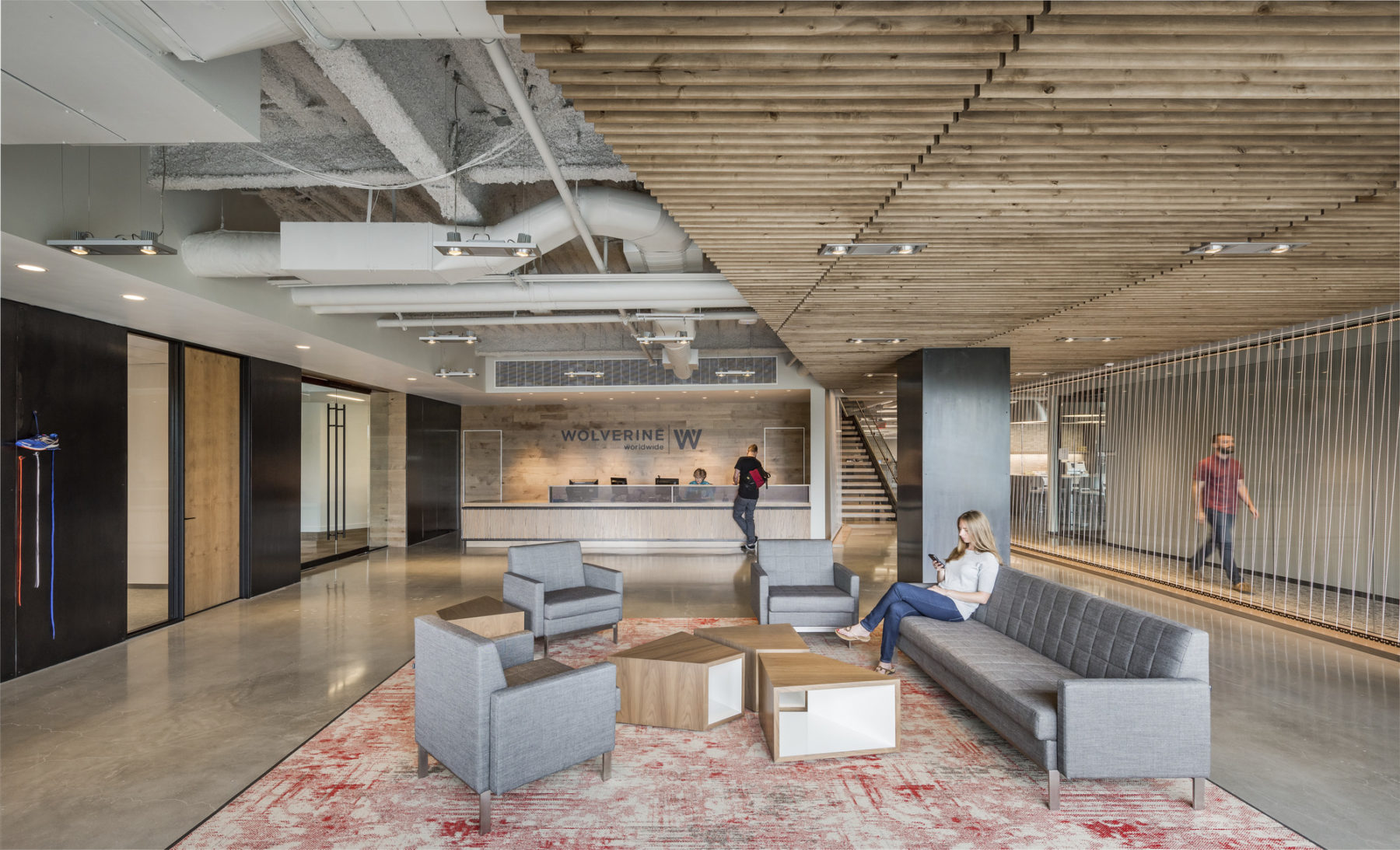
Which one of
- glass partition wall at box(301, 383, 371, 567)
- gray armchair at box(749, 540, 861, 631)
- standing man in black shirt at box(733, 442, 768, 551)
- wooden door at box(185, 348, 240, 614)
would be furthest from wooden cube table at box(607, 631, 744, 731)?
glass partition wall at box(301, 383, 371, 567)

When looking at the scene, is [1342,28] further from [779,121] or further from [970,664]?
[970,664]

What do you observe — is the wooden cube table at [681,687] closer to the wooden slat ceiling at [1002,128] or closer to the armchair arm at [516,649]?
the armchair arm at [516,649]

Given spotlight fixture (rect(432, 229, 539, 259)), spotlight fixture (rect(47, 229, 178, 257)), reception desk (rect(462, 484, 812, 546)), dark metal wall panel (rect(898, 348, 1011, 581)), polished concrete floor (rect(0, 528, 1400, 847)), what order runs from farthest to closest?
reception desk (rect(462, 484, 812, 546))
dark metal wall panel (rect(898, 348, 1011, 581))
spotlight fixture (rect(432, 229, 539, 259))
spotlight fixture (rect(47, 229, 178, 257))
polished concrete floor (rect(0, 528, 1400, 847))

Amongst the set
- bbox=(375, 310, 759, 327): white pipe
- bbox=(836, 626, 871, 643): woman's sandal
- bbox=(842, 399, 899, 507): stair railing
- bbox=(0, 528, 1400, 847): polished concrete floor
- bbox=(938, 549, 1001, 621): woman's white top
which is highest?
bbox=(375, 310, 759, 327): white pipe

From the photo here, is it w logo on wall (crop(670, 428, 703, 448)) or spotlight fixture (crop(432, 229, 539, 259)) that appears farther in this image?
w logo on wall (crop(670, 428, 703, 448))

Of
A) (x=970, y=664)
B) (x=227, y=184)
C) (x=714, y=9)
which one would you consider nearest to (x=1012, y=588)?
(x=970, y=664)

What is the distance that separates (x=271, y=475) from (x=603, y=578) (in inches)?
198

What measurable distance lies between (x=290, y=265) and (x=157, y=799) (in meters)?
3.30

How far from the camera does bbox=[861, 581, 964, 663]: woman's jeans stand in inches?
197

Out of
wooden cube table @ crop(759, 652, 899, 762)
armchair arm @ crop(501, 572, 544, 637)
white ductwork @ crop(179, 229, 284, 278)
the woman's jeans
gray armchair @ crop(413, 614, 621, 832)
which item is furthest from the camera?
armchair arm @ crop(501, 572, 544, 637)

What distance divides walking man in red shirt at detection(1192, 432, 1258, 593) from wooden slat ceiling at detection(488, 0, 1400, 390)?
3899mm

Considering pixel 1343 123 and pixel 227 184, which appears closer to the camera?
pixel 1343 123

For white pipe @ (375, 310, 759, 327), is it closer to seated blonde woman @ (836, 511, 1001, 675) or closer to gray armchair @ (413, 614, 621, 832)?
seated blonde woman @ (836, 511, 1001, 675)

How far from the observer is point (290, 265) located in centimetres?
494
